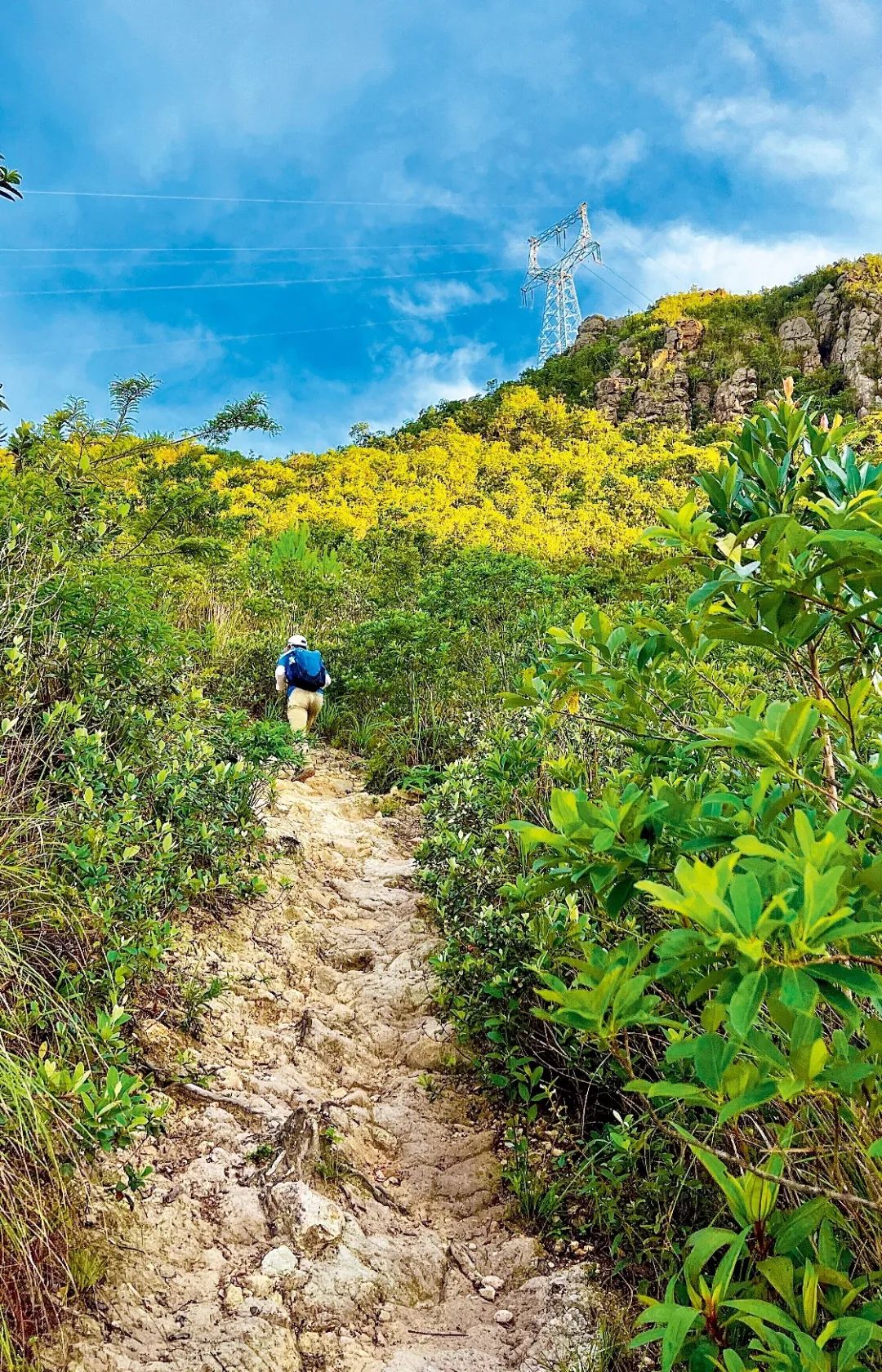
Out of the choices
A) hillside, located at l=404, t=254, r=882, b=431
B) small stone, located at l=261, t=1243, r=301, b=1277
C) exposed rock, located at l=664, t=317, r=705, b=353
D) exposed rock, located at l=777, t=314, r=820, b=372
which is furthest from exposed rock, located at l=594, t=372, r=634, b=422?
small stone, located at l=261, t=1243, r=301, b=1277

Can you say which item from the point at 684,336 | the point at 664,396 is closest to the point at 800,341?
the point at 684,336

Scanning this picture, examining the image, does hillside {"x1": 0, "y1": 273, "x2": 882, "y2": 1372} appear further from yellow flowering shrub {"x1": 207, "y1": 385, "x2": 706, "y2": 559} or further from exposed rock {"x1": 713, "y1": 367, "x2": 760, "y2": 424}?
exposed rock {"x1": 713, "y1": 367, "x2": 760, "y2": 424}

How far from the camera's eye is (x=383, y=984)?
391cm

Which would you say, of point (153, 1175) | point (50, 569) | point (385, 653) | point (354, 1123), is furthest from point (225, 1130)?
point (385, 653)

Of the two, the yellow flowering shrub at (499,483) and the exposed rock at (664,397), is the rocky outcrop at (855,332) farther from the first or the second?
the yellow flowering shrub at (499,483)

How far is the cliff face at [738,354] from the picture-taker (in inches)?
918

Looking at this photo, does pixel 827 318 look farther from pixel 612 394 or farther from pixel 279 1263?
pixel 279 1263

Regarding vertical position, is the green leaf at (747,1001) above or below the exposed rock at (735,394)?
below

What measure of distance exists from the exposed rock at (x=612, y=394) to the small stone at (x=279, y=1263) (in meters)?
25.9

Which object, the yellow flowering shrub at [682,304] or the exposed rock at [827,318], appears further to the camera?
the yellow flowering shrub at [682,304]

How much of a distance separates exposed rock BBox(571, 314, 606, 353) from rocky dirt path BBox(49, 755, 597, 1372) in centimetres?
3220

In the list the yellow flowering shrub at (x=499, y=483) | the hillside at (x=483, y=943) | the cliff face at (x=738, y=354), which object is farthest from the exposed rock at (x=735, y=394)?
the hillside at (x=483, y=943)

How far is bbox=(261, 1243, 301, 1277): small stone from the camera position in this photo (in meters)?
2.14

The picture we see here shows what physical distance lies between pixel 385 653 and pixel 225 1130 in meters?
5.68
